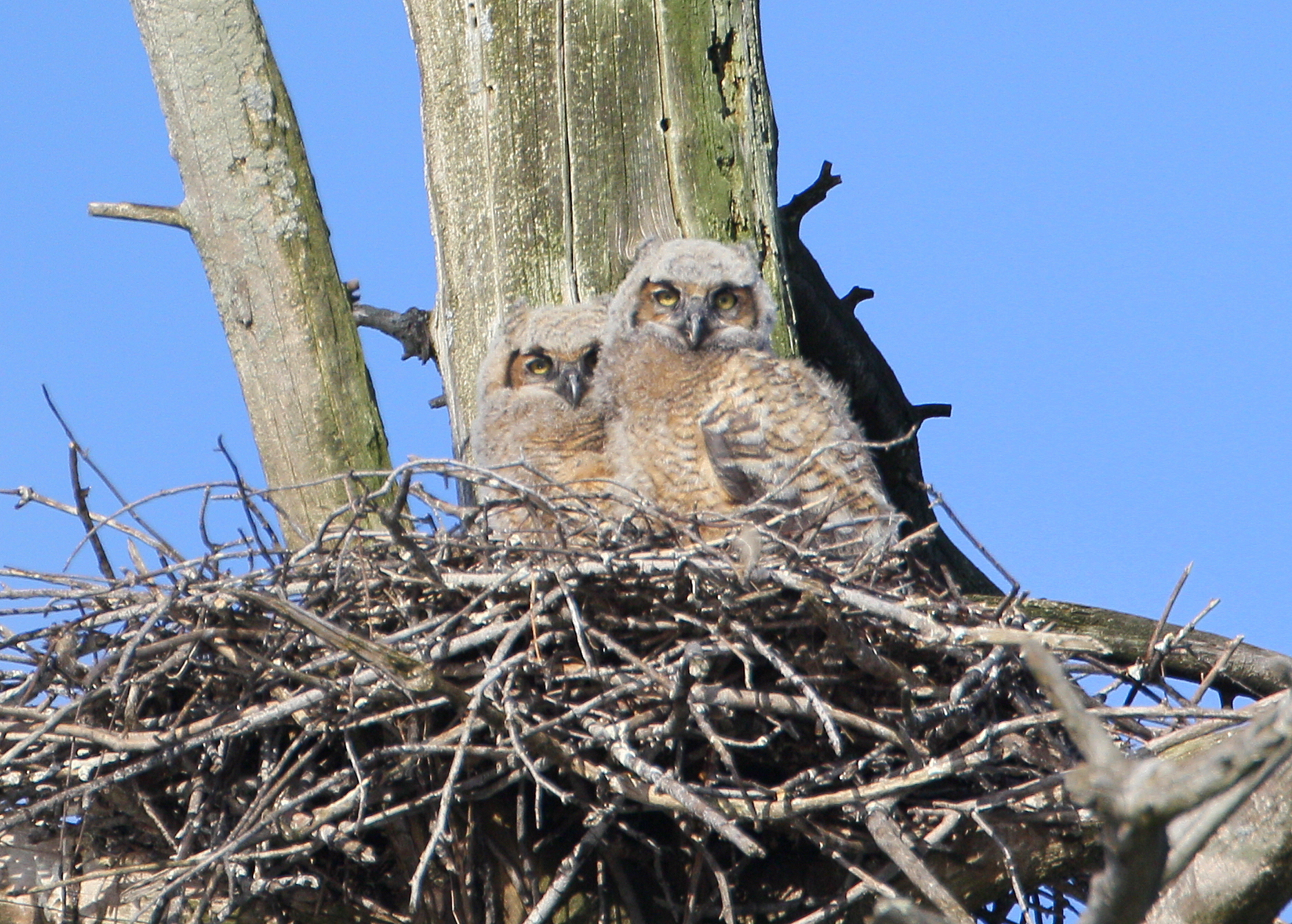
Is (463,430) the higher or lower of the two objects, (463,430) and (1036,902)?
the higher

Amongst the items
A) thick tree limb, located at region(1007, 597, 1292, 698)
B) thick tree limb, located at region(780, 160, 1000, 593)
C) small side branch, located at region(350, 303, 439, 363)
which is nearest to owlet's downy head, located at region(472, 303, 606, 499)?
small side branch, located at region(350, 303, 439, 363)

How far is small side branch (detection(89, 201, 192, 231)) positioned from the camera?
4234 mm

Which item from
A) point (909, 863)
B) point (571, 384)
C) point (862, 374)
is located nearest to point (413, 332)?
point (571, 384)

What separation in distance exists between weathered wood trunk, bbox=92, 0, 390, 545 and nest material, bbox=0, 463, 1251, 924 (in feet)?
3.65

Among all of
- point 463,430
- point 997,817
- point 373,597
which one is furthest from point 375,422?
point 997,817

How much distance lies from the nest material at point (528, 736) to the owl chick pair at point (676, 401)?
2.45 ft

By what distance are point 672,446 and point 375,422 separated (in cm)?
95

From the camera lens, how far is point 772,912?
2.99 meters

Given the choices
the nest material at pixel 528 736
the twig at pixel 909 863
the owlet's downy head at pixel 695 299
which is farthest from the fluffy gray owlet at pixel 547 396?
the twig at pixel 909 863

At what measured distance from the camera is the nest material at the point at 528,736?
8.70 feet

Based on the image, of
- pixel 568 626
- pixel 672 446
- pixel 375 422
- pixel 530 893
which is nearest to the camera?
pixel 568 626

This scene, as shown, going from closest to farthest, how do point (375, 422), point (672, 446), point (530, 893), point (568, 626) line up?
point (568, 626)
point (530, 893)
point (672, 446)
point (375, 422)

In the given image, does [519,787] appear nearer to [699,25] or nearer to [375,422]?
[375,422]

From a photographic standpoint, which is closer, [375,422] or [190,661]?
[190,661]
